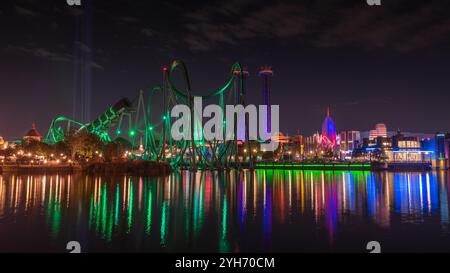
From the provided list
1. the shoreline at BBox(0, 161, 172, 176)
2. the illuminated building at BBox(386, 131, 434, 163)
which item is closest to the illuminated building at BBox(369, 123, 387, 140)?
the illuminated building at BBox(386, 131, 434, 163)

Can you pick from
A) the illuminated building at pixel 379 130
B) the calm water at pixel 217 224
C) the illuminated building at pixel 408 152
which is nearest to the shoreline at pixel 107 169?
the calm water at pixel 217 224

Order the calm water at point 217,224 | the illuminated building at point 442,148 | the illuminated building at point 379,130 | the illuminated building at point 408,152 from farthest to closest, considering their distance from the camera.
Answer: the illuminated building at point 379,130 < the illuminated building at point 408,152 < the illuminated building at point 442,148 < the calm water at point 217,224

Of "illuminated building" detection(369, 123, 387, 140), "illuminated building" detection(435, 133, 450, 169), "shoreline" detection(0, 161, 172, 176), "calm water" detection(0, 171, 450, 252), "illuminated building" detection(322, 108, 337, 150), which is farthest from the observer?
"illuminated building" detection(369, 123, 387, 140)

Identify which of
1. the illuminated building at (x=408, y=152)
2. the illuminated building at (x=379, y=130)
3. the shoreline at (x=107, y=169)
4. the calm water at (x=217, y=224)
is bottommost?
the calm water at (x=217, y=224)

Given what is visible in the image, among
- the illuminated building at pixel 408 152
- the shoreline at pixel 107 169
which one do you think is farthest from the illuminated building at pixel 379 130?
the shoreline at pixel 107 169

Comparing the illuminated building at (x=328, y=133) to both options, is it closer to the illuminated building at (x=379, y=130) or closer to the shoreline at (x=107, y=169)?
A: the illuminated building at (x=379, y=130)

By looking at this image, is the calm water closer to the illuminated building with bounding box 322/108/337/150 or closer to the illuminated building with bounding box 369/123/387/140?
the illuminated building with bounding box 322/108/337/150

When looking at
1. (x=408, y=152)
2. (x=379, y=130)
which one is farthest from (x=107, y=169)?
(x=379, y=130)

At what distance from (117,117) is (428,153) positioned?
11765cm

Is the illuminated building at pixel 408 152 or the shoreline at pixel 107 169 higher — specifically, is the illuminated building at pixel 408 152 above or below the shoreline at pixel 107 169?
above

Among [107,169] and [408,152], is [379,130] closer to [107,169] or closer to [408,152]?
[408,152]

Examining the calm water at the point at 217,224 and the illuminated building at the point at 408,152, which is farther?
the illuminated building at the point at 408,152

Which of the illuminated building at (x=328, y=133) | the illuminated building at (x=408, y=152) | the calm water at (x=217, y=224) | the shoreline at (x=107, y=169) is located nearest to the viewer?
the calm water at (x=217, y=224)
